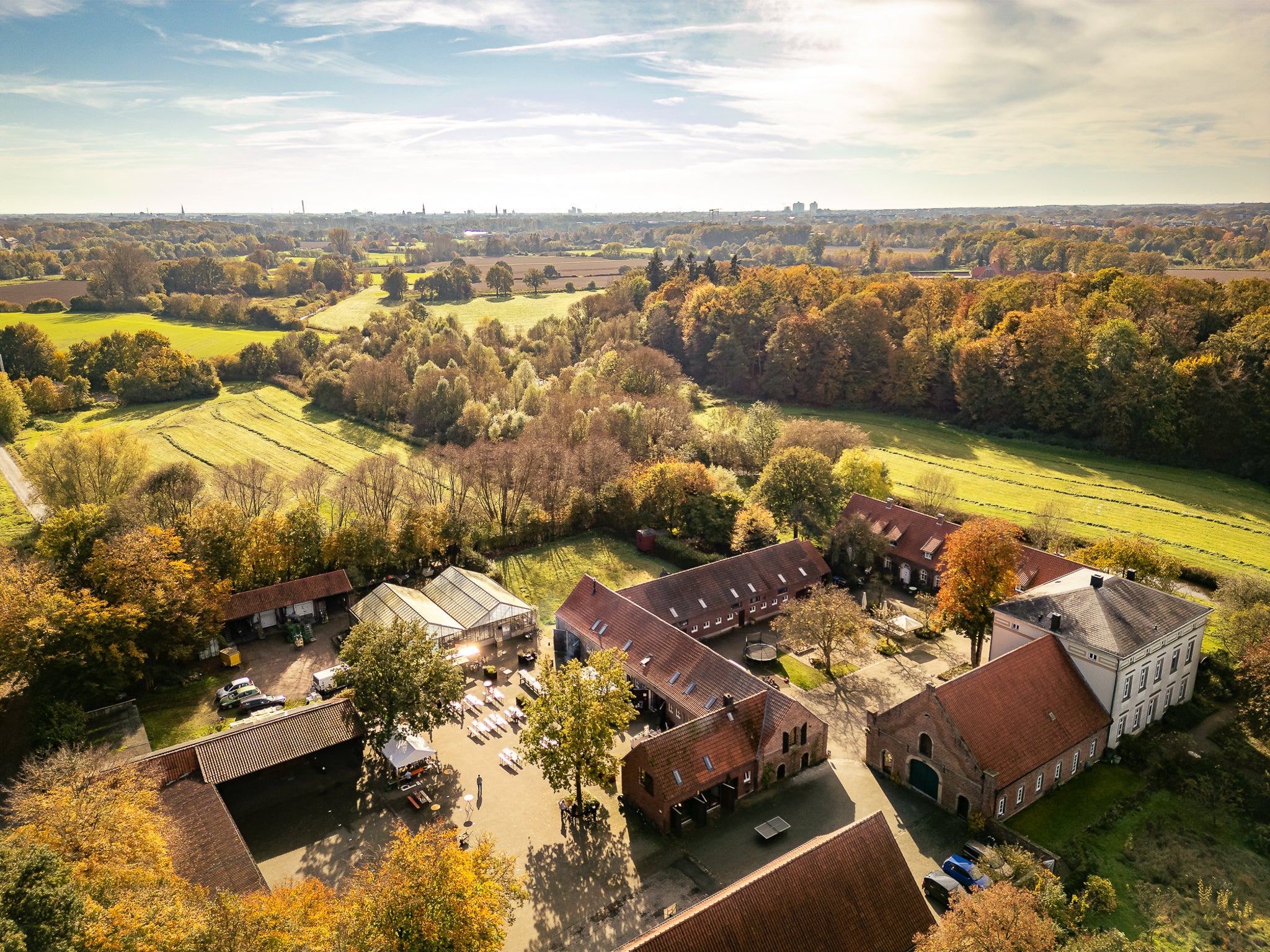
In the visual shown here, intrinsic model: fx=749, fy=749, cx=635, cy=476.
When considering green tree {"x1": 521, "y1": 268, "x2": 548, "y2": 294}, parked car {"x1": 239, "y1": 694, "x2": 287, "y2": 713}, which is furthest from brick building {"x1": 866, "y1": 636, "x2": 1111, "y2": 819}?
green tree {"x1": 521, "y1": 268, "x2": 548, "y2": 294}

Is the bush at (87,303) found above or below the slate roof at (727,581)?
above

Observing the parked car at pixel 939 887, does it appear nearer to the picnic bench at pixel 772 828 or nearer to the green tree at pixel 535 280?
the picnic bench at pixel 772 828

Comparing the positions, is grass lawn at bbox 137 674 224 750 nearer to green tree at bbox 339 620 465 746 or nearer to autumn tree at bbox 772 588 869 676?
green tree at bbox 339 620 465 746

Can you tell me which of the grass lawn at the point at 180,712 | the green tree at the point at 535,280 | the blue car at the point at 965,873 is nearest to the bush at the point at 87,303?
the green tree at the point at 535,280

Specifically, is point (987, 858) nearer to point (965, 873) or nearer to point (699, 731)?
point (965, 873)

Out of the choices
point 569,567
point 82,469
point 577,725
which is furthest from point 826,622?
point 82,469

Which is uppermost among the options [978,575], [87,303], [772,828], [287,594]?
[87,303]
